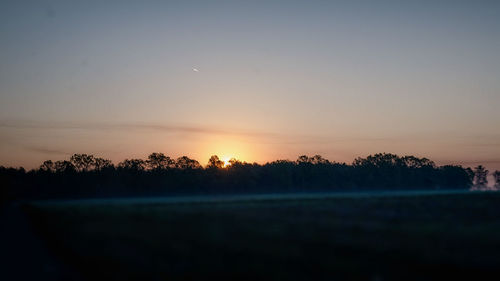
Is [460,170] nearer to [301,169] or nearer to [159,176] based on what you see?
[301,169]

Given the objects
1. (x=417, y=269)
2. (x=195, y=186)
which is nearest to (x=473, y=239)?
(x=417, y=269)

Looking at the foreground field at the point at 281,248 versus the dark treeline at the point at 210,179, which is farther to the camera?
the dark treeline at the point at 210,179

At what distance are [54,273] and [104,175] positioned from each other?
112m

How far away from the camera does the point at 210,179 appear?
113m

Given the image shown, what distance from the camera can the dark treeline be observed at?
357 ft

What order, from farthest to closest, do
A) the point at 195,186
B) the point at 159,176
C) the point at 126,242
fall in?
the point at 159,176 → the point at 195,186 → the point at 126,242

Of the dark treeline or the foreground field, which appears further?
the dark treeline

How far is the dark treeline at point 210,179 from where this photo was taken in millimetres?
108888

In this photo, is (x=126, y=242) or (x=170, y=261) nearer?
(x=170, y=261)

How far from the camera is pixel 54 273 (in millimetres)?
14328

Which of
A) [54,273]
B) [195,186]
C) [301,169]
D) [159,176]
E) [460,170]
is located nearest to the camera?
[54,273]

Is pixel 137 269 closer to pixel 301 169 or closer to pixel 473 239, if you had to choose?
pixel 473 239

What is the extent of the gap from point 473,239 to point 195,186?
300ft

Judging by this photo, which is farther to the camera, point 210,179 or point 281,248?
point 210,179
